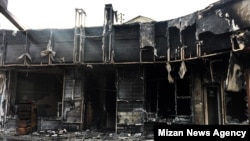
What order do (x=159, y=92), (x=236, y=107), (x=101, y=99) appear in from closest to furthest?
(x=236, y=107) < (x=159, y=92) < (x=101, y=99)

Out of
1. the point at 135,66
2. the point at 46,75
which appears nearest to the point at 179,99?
the point at 135,66

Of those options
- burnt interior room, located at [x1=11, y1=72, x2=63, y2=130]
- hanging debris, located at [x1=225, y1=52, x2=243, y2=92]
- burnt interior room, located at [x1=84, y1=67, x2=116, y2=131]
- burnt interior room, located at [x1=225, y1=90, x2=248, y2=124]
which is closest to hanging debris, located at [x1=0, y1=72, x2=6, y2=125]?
burnt interior room, located at [x1=11, y1=72, x2=63, y2=130]

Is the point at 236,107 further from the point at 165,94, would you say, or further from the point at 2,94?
the point at 2,94

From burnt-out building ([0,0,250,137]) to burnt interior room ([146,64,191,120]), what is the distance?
0.04 m

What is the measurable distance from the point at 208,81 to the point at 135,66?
3442 millimetres

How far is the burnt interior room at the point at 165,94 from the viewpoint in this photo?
1253 cm

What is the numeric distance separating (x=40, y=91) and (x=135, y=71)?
21.1 ft

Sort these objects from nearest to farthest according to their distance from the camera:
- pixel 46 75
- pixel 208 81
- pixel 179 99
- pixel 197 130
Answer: pixel 197 130 < pixel 208 81 < pixel 179 99 < pixel 46 75

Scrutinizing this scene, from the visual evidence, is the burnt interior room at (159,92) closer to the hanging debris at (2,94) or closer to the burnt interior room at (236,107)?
the burnt interior room at (236,107)

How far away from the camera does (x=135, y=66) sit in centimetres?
1329

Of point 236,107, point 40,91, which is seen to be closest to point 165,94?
point 236,107

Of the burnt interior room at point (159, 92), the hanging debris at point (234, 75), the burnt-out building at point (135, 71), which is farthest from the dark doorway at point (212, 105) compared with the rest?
the hanging debris at point (234, 75)

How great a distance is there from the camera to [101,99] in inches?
608

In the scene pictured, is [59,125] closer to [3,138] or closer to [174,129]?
[3,138]
